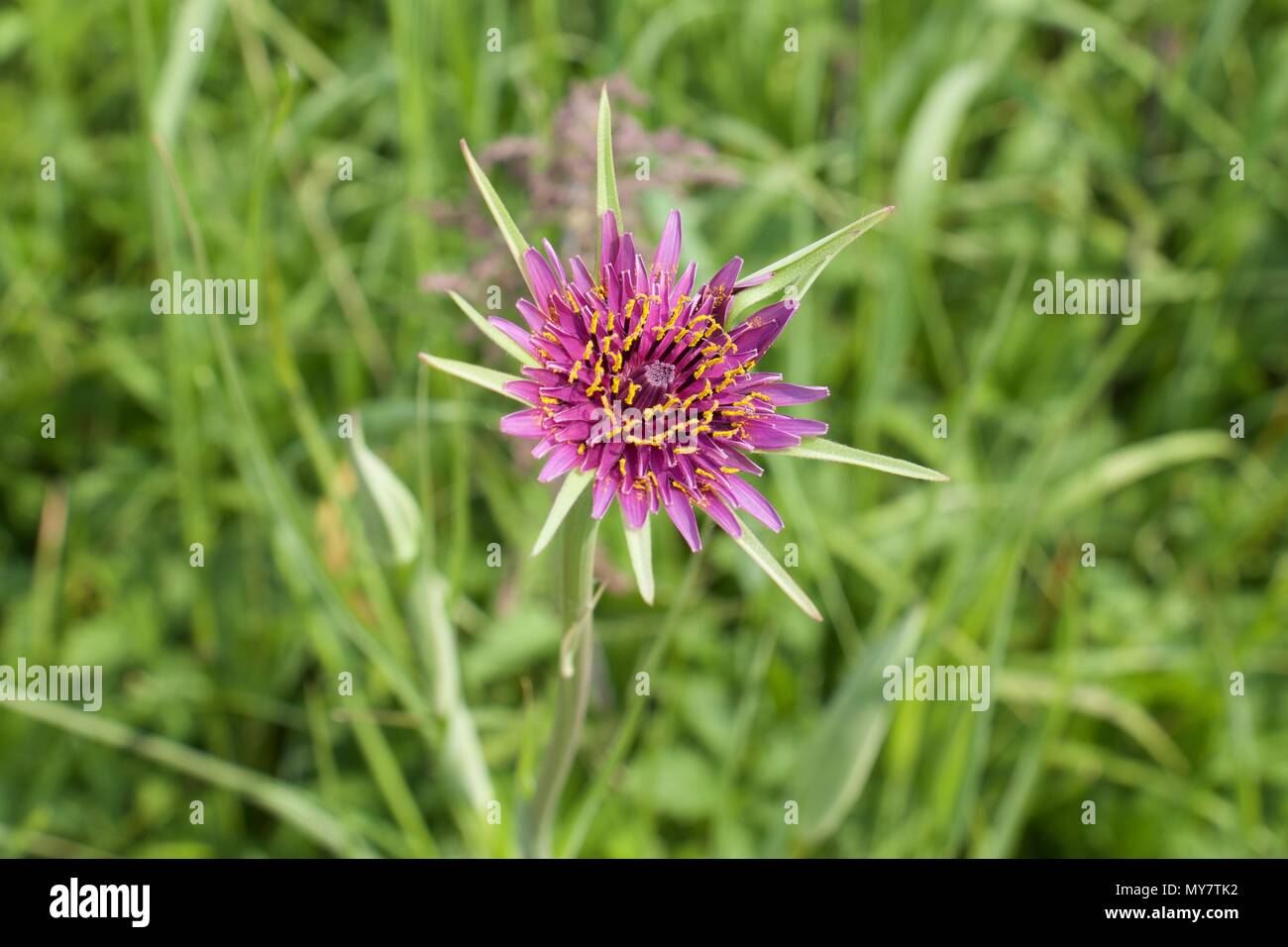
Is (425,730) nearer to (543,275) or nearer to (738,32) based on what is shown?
(543,275)

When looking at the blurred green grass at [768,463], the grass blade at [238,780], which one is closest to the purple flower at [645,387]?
the blurred green grass at [768,463]

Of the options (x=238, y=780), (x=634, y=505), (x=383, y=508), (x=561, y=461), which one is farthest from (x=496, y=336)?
(x=238, y=780)

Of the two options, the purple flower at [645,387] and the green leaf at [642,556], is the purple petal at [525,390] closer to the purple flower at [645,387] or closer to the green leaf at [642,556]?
the purple flower at [645,387]

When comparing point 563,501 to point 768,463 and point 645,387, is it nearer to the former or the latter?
point 645,387

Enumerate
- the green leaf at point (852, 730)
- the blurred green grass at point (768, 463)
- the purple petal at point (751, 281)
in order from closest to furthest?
the purple petal at point (751, 281) < the green leaf at point (852, 730) < the blurred green grass at point (768, 463)

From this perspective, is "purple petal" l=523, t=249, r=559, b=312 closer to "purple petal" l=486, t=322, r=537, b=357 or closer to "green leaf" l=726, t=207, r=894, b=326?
"purple petal" l=486, t=322, r=537, b=357

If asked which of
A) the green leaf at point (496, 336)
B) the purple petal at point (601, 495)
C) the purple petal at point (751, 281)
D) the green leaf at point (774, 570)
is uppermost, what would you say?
the purple petal at point (751, 281)

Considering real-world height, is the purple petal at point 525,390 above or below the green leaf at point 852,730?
above
